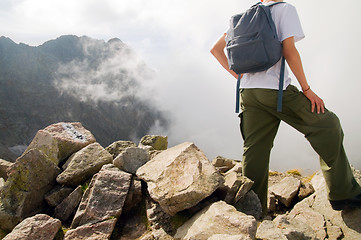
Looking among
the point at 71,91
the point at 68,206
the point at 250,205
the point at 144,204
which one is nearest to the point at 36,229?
the point at 68,206

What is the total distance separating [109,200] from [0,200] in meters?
2.12

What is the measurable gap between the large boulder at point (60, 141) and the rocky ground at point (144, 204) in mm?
200

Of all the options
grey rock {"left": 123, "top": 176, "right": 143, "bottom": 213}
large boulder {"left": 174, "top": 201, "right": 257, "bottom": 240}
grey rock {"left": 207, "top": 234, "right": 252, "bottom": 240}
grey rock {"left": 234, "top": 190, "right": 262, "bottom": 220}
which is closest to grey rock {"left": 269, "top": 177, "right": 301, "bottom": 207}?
grey rock {"left": 234, "top": 190, "right": 262, "bottom": 220}

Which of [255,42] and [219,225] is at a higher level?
[255,42]

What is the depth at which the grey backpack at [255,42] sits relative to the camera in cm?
398

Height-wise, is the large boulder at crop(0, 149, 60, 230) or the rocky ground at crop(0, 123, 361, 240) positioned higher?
the large boulder at crop(0, 149, 60, 230)

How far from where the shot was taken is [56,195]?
16.8 feet

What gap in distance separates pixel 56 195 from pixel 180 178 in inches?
104

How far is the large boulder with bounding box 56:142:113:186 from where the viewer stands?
5.33 m

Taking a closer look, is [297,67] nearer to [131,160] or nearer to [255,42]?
[255,42]

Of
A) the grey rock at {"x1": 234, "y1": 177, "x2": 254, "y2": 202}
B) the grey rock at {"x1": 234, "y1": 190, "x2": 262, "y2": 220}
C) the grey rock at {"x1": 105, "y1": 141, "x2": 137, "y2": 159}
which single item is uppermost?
the grey rock at {"x1": 105, "y1": 141, "x2": 137, "y2": 159}

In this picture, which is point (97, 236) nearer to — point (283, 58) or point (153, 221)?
point (153, 221)

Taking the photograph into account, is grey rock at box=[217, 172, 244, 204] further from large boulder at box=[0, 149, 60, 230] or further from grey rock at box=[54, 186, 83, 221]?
large boulder at box=[0, 149, 60, 230]

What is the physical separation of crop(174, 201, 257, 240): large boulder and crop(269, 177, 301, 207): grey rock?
10.8 feet
